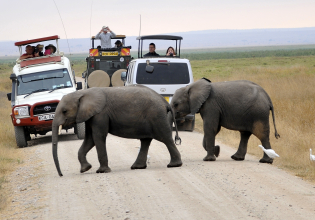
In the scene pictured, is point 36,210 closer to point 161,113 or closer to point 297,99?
point 161,113

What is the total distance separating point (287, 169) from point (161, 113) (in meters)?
2.50

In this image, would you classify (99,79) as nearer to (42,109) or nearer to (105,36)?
(105,36)

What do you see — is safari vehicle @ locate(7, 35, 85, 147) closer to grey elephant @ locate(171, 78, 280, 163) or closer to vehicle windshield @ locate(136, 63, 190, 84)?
vehicle windshield @ locate(136, 63, 190, 84)

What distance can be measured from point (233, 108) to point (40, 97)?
6.28m

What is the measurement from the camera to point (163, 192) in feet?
23.0

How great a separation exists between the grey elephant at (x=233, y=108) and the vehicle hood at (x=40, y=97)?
16.5 ft

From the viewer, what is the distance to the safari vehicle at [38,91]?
13.3 meters

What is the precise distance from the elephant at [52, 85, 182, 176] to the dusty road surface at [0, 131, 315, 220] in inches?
22.0

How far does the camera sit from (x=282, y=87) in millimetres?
20750

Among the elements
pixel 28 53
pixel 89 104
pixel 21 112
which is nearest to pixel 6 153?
pixel 21 112

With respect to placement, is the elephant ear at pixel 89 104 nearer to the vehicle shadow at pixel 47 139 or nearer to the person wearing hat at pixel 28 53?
the vehicle shadow at pixel 47 139

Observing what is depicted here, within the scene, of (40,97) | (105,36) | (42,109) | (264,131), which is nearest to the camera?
(264,131)

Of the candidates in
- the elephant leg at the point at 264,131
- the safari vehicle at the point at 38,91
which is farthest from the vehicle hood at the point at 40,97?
the elephant leg at the point at 264,131

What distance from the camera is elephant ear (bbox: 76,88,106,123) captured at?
8555 mm
